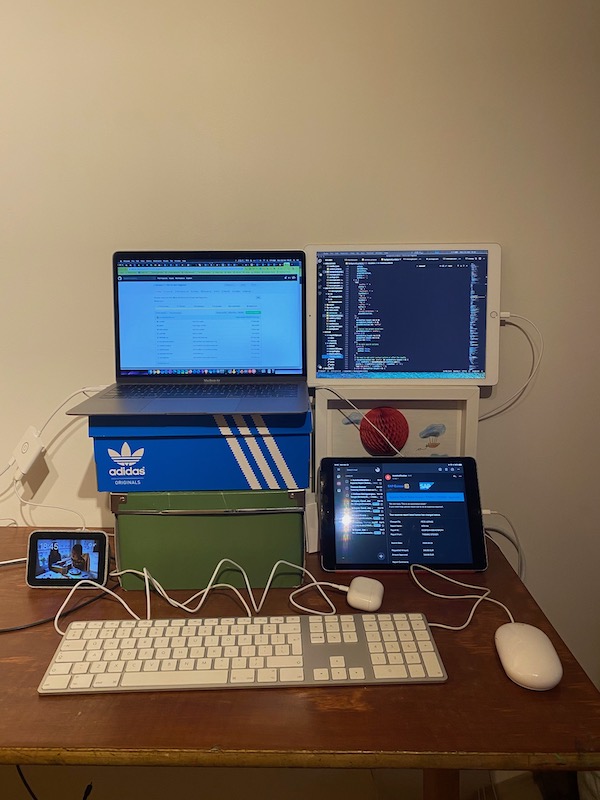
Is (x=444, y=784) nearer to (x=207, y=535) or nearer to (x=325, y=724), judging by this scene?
(x=325, y=724)

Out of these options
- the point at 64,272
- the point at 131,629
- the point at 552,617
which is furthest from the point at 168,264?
the point at 552,617

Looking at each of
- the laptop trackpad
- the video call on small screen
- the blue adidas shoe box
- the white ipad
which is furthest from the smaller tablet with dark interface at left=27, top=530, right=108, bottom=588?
the white ipad

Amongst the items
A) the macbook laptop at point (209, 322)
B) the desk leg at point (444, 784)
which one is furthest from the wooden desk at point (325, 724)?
the macbook laptop at point (209, 322)

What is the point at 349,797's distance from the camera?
1.33 m

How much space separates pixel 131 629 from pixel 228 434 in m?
0.32

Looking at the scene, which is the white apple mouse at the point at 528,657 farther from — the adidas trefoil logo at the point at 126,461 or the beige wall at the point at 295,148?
the adidas trefoil logo at the point at 126,461

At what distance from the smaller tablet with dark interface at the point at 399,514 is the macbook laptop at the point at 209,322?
0.20 metres

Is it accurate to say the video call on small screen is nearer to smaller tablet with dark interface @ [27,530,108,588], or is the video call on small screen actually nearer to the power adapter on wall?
smaller tablet with dark interface @ [27,530,108,588]

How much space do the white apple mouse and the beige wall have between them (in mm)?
484

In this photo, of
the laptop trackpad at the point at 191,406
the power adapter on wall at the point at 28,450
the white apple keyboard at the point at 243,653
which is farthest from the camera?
the power adapter on wall at the point at 28,450

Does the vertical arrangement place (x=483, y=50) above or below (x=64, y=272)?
above

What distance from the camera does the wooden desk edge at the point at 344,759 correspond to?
0.66 m

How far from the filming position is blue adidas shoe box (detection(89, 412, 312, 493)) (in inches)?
36.0

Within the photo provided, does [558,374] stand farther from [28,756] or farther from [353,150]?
[28,756]
